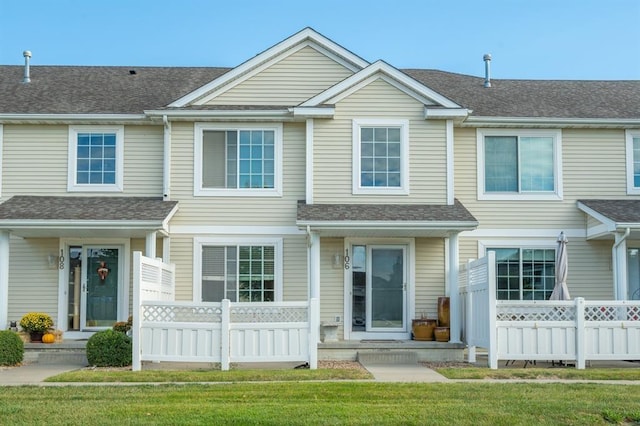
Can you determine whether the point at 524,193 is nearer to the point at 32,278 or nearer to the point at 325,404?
the point at 325,404

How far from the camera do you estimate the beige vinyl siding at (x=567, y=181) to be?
752 inches

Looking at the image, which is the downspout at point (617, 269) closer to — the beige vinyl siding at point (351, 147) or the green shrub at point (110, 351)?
the beige vinyl siding at point (351, 147)

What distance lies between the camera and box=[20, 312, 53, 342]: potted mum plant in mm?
17375

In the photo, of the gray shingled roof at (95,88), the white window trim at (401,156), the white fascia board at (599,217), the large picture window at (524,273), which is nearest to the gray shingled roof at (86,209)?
the gray shingled roof at (95,88)

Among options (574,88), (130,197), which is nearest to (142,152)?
Answer: (130,197)

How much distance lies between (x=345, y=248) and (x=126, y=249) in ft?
15.8

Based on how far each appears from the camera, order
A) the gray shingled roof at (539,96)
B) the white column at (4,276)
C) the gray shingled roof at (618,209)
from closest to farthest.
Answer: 1. the white column at (4,276)
2. the gray shingled roof at (618,209)
3. the gray shingled roof at (539,96)

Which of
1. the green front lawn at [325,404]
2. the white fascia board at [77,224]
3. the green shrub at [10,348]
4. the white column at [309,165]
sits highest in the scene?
the white column at [309,165]

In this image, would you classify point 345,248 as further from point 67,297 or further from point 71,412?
point 71,412

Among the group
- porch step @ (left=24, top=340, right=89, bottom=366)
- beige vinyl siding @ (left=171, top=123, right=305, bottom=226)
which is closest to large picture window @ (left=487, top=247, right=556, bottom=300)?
beige vinyl siding @ (left=171, top=123, right=305, bottom=226)

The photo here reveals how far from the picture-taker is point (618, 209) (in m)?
18.4

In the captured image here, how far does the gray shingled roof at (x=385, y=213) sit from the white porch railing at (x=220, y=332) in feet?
8.93

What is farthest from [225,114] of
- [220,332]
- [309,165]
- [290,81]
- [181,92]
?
[220,332]

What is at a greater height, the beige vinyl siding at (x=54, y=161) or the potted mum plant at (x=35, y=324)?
the beige vinyl siding at (x=54, y=161)
